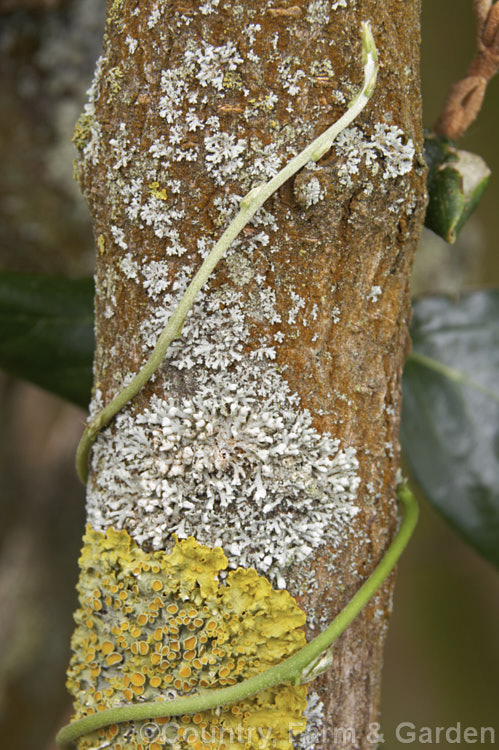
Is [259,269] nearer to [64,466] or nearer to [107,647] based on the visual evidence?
[107,647]

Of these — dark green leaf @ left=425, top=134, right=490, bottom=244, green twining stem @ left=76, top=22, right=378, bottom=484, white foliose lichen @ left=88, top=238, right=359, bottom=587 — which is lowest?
white foliose lichen @ left=88, top=238, right=359, bottom=587

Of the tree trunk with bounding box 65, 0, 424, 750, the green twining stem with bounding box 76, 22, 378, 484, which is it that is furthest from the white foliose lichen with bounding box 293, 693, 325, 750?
the green twining stem with bounding box 76, 22, 378, 484

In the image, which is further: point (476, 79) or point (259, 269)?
point (476, 79)

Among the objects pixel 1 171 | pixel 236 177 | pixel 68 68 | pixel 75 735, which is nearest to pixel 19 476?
pixel 1 171

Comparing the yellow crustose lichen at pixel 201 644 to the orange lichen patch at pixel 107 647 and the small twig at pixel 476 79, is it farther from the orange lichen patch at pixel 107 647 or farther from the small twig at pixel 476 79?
the small twig at pixel 476 79

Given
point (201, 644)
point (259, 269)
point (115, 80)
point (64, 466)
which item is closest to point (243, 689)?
point (201, 644)

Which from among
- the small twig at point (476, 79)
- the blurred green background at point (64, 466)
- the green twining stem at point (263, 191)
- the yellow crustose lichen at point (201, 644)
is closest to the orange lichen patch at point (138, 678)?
the yellow crustose lichen at point (201, 644)

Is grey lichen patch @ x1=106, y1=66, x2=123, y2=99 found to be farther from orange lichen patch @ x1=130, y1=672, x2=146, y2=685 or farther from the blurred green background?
the blurred green background
